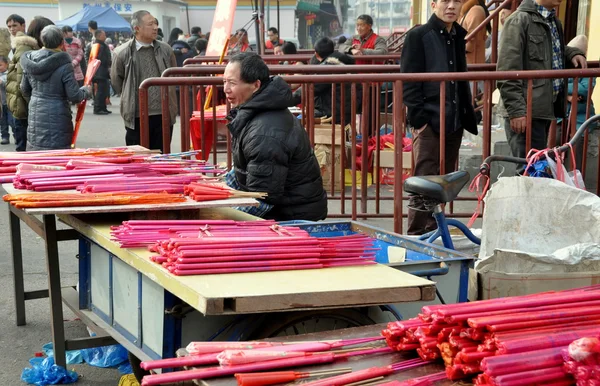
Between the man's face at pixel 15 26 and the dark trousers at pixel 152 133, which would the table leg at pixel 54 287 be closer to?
the dark trousers at pixel 152 133

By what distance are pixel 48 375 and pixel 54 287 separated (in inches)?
19.9

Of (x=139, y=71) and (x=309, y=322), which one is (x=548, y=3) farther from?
(x=309, y=322)

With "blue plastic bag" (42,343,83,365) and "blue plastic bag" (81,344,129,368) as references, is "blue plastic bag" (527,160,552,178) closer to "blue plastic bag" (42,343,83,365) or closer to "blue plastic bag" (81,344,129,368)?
"blue plastic bag" (81,344,129,368)

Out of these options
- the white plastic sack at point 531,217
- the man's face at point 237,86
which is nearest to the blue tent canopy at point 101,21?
the man's face at point 237,86

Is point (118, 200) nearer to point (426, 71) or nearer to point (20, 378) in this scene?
point (20, 378)

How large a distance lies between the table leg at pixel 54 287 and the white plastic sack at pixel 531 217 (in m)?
2.28

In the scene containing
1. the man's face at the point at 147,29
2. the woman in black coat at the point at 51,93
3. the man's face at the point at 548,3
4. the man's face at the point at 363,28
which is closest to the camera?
the man's face at the point at 548,3

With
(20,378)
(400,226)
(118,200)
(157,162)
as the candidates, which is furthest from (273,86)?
(20,378)

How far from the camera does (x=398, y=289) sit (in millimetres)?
3369

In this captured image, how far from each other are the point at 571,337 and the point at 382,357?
0.64 m

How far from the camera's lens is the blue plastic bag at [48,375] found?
4902 millimetres

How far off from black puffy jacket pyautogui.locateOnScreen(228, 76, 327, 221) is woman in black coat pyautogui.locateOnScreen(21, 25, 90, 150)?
4150 millimetres

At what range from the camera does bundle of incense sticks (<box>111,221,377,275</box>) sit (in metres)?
3.53

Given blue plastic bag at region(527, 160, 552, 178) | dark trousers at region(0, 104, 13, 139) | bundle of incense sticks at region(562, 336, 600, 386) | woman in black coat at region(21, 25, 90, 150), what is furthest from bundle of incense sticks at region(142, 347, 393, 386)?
dark trousers at region(0, 104, 13, 139)
